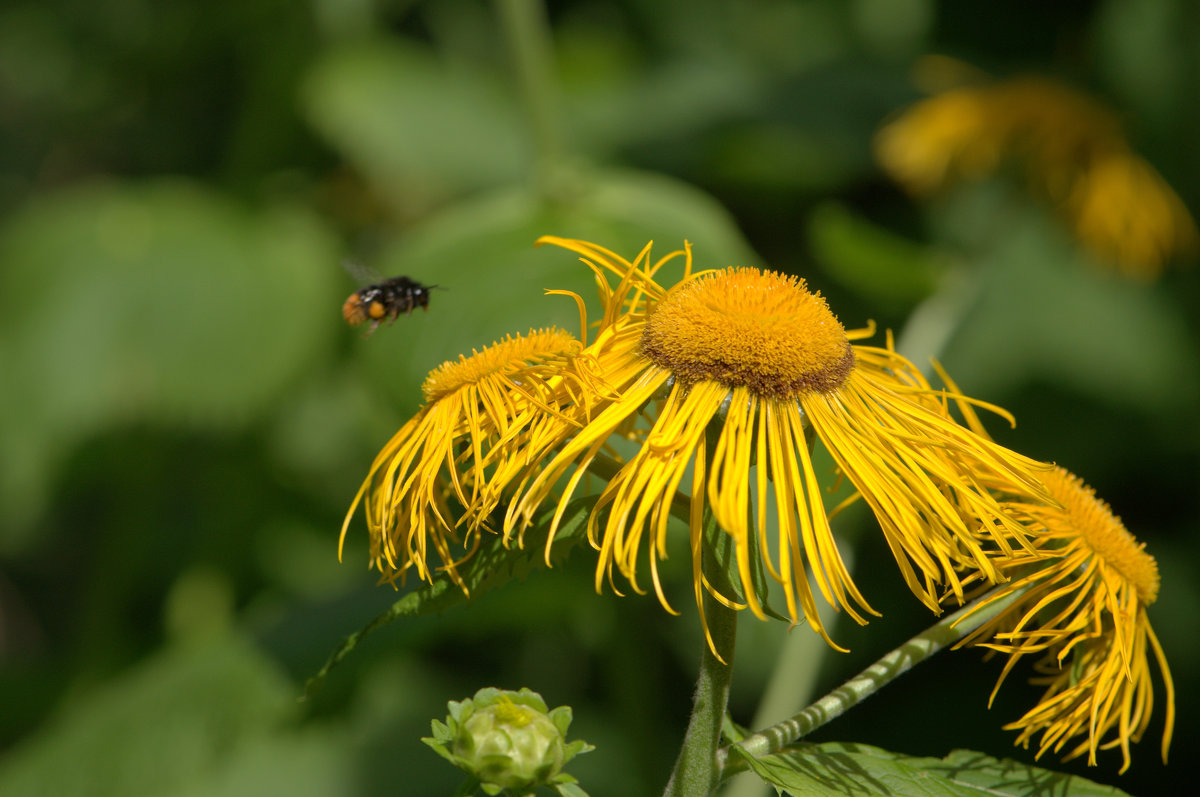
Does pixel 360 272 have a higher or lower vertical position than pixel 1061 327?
lower

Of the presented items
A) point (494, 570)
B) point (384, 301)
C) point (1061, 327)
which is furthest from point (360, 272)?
point (1061, 327)

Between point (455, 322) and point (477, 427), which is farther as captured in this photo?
point (455, 322)

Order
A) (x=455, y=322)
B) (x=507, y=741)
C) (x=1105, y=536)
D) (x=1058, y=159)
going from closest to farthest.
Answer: (x=507, y=741) → (x=1105, y=536) → (x=455, y=322) → (x=1058, y=159)

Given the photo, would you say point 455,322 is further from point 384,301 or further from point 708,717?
point 708,717

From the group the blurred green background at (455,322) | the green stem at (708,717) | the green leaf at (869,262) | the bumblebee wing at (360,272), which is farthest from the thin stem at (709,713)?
the green leaf at (869,262)

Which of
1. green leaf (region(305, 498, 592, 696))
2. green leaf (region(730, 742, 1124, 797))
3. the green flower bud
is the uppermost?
green leaf (region(305, 498, 592, 696))

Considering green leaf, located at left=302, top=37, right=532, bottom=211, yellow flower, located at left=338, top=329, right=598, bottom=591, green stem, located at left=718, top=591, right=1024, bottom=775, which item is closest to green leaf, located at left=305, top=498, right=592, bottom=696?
yellow flower, located at left=338, top=329, right=598, bottom=591

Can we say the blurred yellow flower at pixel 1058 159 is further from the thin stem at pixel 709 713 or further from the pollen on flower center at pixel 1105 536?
the thin stem at pixel 709 713

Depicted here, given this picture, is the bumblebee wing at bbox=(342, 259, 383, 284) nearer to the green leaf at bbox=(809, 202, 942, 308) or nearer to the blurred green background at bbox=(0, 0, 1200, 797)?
the blurred green background at bbox=(0, 0, 1200, 797)
